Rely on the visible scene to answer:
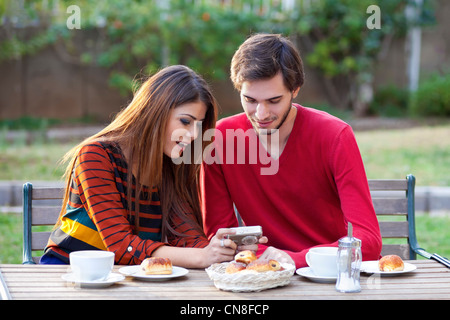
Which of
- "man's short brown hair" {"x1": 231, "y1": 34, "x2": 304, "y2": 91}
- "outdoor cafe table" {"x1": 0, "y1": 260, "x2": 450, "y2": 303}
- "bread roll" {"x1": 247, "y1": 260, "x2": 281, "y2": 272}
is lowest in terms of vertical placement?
"outdoor cafe table" {"x1": 0, "y1": 260, "x2": 450, "y2": 303}

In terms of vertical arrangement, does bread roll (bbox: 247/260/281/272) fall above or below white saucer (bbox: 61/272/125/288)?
above

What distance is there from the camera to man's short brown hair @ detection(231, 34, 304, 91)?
278 centimetres

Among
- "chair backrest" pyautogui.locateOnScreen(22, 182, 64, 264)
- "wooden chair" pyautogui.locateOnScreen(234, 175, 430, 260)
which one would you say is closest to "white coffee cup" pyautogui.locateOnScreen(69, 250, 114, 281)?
"chair backrest" pyautogui.locateOnScreen(22, 182, 64, 264)

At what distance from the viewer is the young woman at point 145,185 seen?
2.49 metres

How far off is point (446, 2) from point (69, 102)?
699 cm

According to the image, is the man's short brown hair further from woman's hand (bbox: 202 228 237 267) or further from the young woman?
woman's hand (bbox: 202 228 237 267)

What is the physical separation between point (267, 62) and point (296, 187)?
0.56 metres

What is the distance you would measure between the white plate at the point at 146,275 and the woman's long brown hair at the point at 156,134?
16.3 inches

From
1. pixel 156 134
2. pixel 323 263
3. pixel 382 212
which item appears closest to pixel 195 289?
pixel 323 263

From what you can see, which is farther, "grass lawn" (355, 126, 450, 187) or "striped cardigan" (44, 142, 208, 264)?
"grass lawn" (355, 126, 450, 187)

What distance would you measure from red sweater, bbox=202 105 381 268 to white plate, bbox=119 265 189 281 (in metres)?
0.75

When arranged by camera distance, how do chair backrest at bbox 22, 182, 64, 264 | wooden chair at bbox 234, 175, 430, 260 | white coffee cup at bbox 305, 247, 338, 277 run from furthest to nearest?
wooden chair at bbox 234, 175, 430, 260 → chair backrest at bbox 22, 182, 64, 264 → white coffee cup at bbox 305, 247, 338, 277

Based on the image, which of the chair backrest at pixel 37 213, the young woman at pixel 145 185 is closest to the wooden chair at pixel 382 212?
the chair backrest at pixel 37 213

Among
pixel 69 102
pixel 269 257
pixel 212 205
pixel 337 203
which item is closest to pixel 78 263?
pixel 269 257
